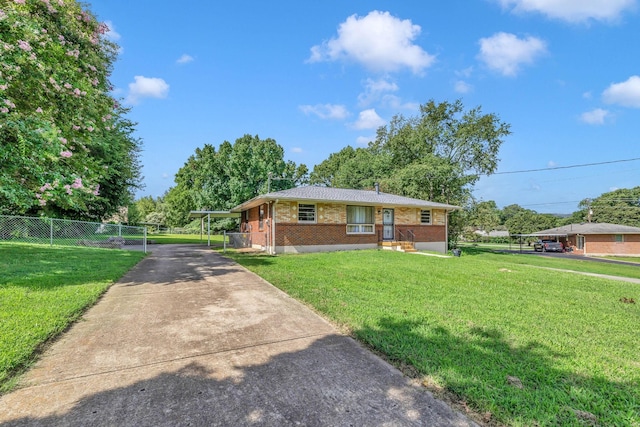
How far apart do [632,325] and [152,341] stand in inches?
261

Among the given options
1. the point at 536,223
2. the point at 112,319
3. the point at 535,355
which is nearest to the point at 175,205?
the point at 112,319

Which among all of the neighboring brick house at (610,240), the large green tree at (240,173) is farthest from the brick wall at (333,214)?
the neighboring brick house at (610,240)

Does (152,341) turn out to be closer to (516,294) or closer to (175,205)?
(516,294)

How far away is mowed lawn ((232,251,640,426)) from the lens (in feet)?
7.79

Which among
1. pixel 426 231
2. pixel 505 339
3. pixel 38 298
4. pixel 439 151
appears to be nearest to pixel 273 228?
pixel 38 298

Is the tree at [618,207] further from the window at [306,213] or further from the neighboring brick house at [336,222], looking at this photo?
the window at [306,213]

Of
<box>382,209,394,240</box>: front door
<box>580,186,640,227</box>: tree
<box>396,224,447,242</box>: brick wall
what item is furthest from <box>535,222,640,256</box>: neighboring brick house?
<box>382,209,394,240</box>: front door

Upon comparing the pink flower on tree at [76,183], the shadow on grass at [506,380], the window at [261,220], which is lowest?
the shadow on grass at [506,380]

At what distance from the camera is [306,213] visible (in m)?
15.5

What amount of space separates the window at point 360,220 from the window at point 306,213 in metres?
2.11

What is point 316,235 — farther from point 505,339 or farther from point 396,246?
point 505,339

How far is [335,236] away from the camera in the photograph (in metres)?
16.1

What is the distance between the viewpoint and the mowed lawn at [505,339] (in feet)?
7.79

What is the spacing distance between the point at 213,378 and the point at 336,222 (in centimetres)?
1362
